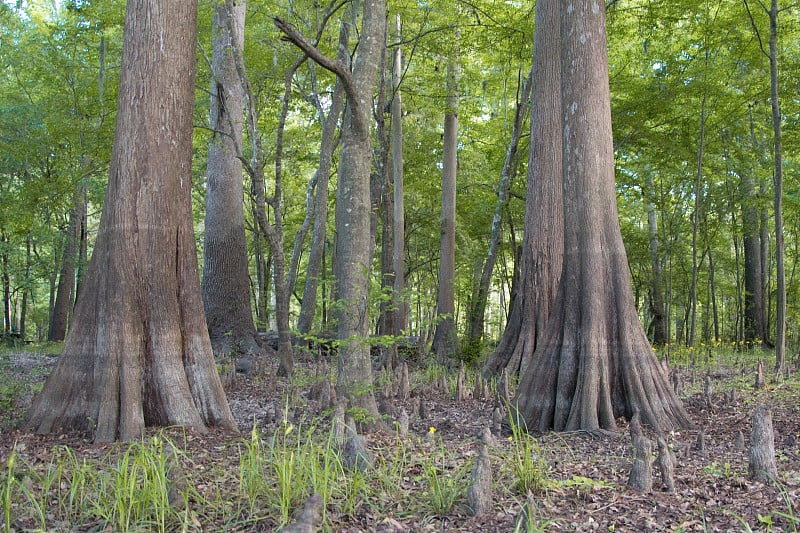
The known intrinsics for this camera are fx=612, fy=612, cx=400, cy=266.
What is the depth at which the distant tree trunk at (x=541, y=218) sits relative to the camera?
852cm

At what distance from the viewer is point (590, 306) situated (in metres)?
5.99

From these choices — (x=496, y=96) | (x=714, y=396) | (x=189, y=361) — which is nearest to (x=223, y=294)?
(x=189, y=361)

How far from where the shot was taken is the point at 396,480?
12.2 feet

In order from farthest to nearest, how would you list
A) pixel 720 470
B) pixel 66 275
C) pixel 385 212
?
pixel 66 275 → pixel 385 212 → pixel 720 470

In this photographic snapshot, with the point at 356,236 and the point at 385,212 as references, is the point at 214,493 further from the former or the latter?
the point at 385,212

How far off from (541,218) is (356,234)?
4238 millimetres

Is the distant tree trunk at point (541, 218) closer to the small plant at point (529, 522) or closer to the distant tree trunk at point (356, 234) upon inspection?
the distant tree trunk at point (356, 234)

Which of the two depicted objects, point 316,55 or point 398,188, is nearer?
point 316,55

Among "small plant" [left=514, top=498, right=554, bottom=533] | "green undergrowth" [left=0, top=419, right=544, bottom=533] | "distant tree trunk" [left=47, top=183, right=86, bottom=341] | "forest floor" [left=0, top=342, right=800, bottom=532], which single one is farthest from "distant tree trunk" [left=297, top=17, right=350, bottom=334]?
"distant tree trunk" [left=47, top=183, right=86, bottom=341]

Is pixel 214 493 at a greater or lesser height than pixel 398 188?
lesser

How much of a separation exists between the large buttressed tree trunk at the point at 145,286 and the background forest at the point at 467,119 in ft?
7.85

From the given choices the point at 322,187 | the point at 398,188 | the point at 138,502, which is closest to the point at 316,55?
the point at 138,502

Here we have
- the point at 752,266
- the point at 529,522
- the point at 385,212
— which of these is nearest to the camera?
the point at 529,522

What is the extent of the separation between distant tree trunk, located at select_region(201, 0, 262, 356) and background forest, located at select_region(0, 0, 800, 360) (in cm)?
72
